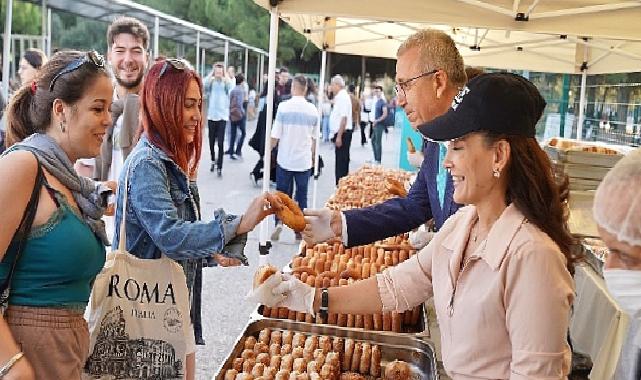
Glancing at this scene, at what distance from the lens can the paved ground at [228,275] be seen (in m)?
4.75

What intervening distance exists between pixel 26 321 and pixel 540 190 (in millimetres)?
1543

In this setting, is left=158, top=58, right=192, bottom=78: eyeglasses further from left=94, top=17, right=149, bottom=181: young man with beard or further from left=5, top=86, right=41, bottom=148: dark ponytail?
left=94, top=17, right=149, bottom=181: young man with beard

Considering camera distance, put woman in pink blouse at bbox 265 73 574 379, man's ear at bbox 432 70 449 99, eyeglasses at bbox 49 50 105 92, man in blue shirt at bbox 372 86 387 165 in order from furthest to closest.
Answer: man in blue shirt at bbox 372 86 387 165 → man's ear at bbox 432 70 449 99 → eyeglasses at bbox 49 50 105 92 → woman in pink blouse at bbox 265 73 574 379

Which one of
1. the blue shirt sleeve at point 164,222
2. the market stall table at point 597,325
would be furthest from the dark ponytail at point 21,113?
the market stall table at point 597,325

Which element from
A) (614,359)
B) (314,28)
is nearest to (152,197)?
(614,359)

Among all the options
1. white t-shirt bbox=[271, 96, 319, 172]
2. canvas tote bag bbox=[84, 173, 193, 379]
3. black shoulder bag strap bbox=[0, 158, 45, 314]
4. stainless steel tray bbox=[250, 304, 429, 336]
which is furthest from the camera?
white t-shirt bbox=[271, 96, 319, 172]

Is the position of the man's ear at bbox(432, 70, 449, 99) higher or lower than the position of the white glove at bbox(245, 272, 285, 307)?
higher

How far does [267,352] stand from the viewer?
271cm

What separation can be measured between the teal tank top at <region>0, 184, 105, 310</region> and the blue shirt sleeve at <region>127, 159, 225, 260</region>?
0.93 feet

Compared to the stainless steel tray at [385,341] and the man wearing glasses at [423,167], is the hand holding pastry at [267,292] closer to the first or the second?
the stainless steel tray at [385,341]

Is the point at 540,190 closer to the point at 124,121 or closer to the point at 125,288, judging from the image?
the point at 125,288

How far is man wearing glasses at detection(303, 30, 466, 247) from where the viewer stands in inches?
102

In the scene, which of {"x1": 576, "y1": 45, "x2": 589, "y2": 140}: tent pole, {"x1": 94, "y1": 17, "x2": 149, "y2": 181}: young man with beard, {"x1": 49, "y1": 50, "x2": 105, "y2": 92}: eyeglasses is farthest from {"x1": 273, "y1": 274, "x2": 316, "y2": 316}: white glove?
{"x1": 576, "y1": 45, "x2": 589, "y2": 140}: tent pole

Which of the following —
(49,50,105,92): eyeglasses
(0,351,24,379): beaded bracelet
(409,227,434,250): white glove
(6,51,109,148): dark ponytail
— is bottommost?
(409,227,434,250): white glove
